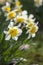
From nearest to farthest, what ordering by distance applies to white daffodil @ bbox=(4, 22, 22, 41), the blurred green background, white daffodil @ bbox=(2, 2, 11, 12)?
white daffodil @ bbox=(4, 22, 22, 41)
the blurred green background
white daffodil @ bbox=(2, 2, 11, 12)

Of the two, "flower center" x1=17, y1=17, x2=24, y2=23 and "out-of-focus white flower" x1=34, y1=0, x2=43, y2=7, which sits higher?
"out-of-focus white flower" x1=34, y1=0, x2=43, y2=7

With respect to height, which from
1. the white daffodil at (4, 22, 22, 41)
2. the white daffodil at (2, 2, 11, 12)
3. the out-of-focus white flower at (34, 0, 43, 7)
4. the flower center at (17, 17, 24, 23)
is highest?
the out-of-focus white flower at (34, 0, 43, 7)

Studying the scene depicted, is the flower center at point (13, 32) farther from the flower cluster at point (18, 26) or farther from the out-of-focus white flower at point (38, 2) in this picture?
the out-of-focus white flower at point (38, 2)

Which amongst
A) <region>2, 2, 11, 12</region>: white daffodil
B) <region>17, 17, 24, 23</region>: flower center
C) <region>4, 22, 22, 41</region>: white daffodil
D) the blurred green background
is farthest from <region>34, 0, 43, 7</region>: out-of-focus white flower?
<region>4, 22, 22, 41</region>: white daffodil

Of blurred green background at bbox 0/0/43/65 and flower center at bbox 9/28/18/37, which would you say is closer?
flower center at bbox 9/28/18/37

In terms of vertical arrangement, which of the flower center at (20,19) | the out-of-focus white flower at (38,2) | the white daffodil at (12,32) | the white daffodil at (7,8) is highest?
the out-of-focus white flower at (38,2)

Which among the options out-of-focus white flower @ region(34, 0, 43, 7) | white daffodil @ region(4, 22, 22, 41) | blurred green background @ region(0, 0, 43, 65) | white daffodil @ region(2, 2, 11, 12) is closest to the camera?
white daffodil @ region(4, 22, 22, 41)

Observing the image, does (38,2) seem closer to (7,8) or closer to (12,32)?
(7,8)

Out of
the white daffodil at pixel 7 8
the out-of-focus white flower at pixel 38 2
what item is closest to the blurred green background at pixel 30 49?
the out-of-focus white flower at pixel 38 2

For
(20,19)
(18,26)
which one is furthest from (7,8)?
(18,26)

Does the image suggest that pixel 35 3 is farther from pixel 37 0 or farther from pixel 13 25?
pixel 13 25

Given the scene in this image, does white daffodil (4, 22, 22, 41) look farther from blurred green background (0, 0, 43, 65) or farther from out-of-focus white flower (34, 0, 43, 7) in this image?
out-of-focus white flower (34, 0, 43, 7)
